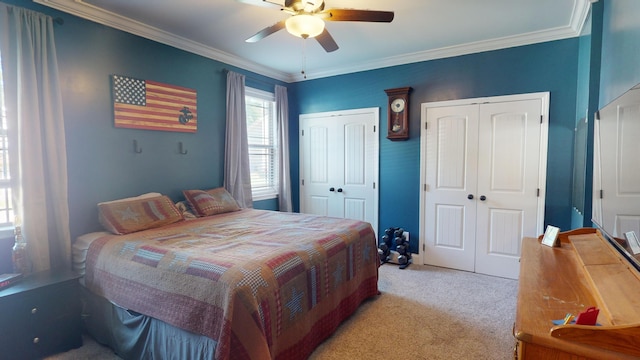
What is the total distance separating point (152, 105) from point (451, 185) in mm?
3420

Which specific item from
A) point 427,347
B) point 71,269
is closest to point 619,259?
point 427,347

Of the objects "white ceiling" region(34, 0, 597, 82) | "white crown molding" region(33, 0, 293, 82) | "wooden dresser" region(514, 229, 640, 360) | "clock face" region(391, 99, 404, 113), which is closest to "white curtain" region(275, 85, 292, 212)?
"white crown molding" region(33, 0, 293, 82)

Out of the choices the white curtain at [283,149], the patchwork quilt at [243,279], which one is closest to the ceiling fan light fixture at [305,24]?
the patchwork quilt at [243,279]

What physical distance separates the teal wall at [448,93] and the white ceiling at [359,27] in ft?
0.48

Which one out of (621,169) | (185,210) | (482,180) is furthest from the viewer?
(482,180)

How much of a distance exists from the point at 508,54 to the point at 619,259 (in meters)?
2.71

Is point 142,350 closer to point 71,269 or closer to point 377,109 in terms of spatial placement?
point 71,269

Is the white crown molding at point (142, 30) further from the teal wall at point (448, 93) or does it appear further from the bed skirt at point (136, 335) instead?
the bed skirt at point (136, 335)

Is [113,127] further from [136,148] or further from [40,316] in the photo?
[40,316]

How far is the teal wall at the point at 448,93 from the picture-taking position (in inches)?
127

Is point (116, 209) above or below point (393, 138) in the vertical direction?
below

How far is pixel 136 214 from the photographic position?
269cm

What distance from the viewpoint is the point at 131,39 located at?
3.01m

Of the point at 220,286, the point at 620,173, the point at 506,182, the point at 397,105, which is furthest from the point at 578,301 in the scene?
the point at 397,105
